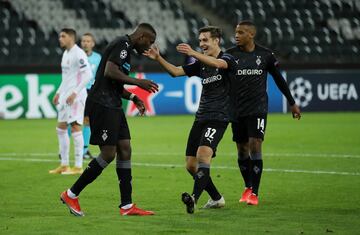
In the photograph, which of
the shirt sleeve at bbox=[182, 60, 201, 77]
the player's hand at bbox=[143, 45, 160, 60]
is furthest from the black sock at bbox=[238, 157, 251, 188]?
the player's hand at bbox=[143, 45, 160, 60]

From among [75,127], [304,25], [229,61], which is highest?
[304,25]

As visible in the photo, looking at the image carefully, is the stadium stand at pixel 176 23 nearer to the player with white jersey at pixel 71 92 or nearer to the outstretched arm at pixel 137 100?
the player with white jersey at pixel 71 92

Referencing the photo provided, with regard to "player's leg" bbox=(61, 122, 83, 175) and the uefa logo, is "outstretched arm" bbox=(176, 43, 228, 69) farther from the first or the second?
the uefa logo

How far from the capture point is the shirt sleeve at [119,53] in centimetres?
890

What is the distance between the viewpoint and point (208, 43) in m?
9.48

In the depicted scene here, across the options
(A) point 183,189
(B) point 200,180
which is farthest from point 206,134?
(A) point 183,189

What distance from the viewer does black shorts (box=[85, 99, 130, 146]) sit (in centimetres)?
905

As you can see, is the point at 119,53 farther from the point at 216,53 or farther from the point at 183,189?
the point at 183,189

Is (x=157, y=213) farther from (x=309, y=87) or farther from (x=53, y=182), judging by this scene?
(x=309, y=87)

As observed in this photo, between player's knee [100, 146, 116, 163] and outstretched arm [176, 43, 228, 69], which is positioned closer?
outstretched arm [176, 43, 228, 69]

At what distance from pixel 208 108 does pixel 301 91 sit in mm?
18739

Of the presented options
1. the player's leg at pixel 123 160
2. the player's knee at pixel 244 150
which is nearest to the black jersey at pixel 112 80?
the player's leg at pixel 123 160

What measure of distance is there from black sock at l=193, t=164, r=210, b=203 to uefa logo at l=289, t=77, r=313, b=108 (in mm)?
18729

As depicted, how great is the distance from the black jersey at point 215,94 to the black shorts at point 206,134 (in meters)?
0.07
